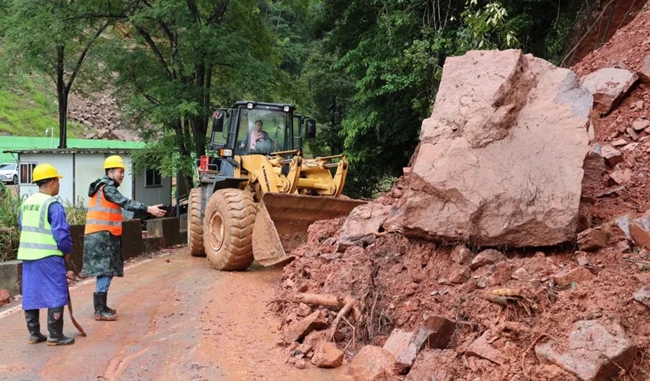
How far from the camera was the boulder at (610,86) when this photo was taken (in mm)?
7906

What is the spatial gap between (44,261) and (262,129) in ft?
19.4

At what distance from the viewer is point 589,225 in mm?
6059

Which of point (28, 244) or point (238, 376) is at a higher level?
point (28, 244)

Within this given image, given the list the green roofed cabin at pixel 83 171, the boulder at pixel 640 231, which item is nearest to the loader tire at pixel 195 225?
the boulder at pixel 640 231

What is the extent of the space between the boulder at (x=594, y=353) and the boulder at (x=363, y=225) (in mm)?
3220

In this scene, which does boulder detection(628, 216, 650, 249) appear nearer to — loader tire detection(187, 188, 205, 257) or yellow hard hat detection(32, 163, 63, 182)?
yellow hard hat detection(32, 163, 63, 182)

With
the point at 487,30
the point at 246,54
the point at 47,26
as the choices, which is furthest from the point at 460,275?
the point at 47,26

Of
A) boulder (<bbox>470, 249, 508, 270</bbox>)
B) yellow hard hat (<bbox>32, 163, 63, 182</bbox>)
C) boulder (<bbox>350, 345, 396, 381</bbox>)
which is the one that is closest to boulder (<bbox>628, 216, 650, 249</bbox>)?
boulder (<bbox>470, 249, 508, 270</bbox>)

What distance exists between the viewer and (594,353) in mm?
4195

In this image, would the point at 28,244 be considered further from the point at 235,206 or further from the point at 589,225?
the point at 589,225

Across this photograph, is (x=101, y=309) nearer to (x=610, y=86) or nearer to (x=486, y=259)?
(x=486, y=259)

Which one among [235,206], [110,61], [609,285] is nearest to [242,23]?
[110,61]

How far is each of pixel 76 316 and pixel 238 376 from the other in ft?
9.71

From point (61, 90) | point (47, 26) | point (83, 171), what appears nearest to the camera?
point (47, 26)
